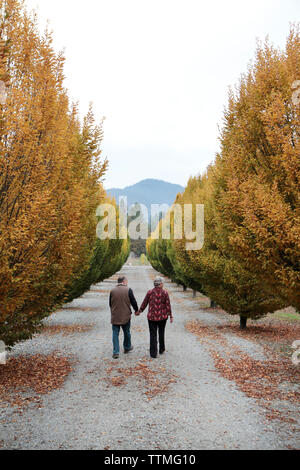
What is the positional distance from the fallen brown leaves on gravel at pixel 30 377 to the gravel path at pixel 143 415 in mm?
250

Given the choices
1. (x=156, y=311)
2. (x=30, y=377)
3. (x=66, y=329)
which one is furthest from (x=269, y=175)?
(x=66, y=329)

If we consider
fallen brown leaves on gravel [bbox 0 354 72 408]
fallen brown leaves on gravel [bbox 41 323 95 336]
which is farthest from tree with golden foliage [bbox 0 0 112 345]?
fallen brown leaves on gravel [bbox 41 323 95 336]

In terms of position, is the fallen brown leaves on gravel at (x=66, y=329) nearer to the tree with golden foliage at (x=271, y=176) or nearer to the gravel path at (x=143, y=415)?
the gravel path at (x=143, y=415)

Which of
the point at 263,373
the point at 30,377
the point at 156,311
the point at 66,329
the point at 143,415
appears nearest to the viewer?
the point at 143,415

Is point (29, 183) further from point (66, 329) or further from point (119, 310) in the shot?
point (66, 329)

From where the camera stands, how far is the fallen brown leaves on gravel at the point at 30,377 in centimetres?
638

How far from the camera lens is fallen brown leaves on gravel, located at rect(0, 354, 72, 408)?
638 cm

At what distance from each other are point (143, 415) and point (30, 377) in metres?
3.04

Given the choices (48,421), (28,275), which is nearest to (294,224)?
(28,275)

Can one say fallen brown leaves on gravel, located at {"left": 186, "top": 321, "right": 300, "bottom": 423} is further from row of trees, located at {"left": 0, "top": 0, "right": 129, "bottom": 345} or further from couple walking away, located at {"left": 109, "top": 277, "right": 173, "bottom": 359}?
row of trees, located at {"left": 0, "top": 0, "right": 129, "bottom": 345}

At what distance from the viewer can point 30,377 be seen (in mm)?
7488

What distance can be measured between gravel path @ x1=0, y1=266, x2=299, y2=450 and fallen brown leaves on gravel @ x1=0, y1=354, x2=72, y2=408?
0.25m

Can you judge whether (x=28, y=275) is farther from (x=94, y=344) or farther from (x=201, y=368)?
(x=94, y=344)

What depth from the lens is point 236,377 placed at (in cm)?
750
